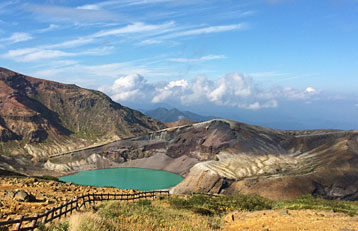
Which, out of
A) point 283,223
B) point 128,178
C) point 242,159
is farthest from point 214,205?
point 128,178

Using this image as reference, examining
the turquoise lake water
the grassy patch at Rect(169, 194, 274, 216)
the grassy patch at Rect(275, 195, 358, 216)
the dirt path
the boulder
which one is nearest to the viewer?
the dirt path

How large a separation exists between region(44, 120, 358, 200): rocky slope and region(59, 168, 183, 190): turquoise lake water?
328 inches

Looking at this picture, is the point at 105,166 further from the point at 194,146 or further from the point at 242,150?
the point at 242,150

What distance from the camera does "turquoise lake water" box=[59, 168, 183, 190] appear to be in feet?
431

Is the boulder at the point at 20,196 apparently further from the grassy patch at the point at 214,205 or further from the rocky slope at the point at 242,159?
the rocky slope at the point at 242,159

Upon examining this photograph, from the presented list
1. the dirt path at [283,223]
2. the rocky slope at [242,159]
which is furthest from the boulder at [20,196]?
the rocky slope at [242,159]

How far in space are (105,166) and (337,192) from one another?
127128 millimetres

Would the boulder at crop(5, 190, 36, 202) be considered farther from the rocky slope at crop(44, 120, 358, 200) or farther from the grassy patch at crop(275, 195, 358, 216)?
the rocky slope at crop(44, 120, 358, 200)

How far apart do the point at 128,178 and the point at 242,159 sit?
58.2m

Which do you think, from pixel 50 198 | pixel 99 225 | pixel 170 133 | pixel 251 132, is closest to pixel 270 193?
pixel 251 132

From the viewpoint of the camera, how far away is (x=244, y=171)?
117 metres

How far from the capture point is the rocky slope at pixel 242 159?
98875 mm

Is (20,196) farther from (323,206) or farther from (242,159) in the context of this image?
(242,159)

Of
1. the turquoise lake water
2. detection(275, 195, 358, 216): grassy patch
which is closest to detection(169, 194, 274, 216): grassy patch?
detection(275, 195, 358, 216): grassy patch
